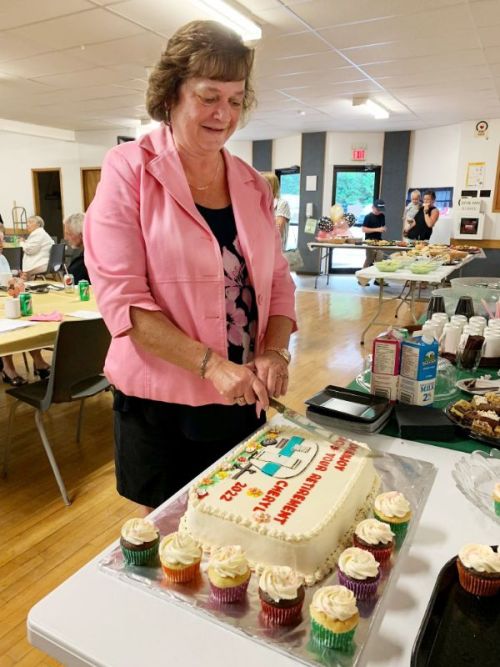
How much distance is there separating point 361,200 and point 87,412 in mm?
7716

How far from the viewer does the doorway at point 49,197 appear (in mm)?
10961

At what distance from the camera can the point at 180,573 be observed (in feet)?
2.48

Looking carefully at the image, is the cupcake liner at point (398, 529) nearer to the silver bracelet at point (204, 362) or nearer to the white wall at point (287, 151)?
the silver bracelet at point (204, 362)

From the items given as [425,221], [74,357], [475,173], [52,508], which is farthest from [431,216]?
[52,508]

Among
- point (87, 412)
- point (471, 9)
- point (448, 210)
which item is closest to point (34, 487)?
point (87, 412)

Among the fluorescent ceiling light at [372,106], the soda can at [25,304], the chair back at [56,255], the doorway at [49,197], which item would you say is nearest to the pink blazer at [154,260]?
the soda can at [25,304]

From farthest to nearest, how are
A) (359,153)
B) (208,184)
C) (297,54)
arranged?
(359,153), (297,54), (208,184)

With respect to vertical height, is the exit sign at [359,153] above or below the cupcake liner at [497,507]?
above

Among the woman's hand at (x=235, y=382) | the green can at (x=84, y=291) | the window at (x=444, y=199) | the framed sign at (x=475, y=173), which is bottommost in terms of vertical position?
the green can at (x=84, y=291)

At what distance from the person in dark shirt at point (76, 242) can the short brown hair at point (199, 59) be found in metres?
2.89

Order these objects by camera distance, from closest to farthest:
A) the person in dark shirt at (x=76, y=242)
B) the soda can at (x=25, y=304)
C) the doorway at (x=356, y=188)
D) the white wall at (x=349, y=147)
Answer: the soda can at (x=25, y=304)
the person in dark shirt at (x=76, y=242)
the white wall at (x=349, y=147)
the doorway at (x=356, y=188)

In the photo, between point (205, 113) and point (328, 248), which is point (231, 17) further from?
point (328, 248)

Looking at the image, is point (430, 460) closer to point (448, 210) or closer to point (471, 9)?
point (471, 9)

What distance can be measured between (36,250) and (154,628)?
6.00 m
